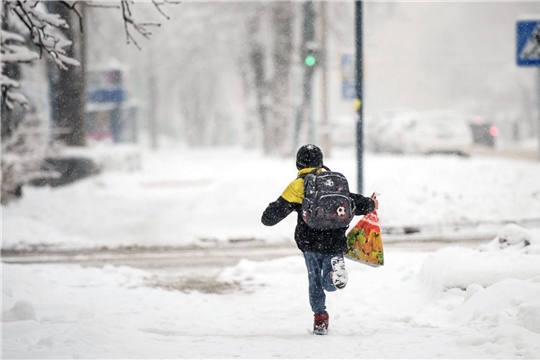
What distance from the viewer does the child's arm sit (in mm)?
6164

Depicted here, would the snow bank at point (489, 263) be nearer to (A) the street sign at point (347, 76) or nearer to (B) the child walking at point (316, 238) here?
(B) the child walking at point (316, 238)

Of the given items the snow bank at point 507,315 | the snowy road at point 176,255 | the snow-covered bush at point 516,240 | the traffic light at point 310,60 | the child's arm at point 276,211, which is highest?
the traffic light at point 310,60

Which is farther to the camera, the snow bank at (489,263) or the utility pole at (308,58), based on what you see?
the utility pole at (308,58)

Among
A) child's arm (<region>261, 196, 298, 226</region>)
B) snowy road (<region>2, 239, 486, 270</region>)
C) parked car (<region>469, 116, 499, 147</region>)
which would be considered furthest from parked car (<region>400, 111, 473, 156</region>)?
child's arm (<region>261, 196, 298, 226</region>)

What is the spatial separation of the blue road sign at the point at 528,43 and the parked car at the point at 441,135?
35.8 ft

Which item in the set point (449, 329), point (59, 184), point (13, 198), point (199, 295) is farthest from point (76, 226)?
point (449, 329)

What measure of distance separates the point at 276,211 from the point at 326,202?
45 centimetres

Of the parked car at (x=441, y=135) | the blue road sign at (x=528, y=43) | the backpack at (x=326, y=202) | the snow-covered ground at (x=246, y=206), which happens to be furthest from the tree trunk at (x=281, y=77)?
the backpack at (x=326, y=202)

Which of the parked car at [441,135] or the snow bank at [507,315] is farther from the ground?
the parked car at [441,135]

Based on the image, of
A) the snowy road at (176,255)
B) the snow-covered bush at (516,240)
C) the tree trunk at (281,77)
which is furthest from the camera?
the tree trunk at (281,77)

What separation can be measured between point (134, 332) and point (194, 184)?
14874mm

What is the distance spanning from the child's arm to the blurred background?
2.17 m

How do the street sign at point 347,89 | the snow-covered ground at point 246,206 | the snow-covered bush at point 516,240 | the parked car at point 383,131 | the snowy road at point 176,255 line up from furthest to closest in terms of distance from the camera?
the parked car at point 383,131
the street sign at point 347,89
the snow-covered ground at point 246,206
the snowy road at point 176,255
the snow-covered bush at point 516,240

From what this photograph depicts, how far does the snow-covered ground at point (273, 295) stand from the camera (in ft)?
18.9
